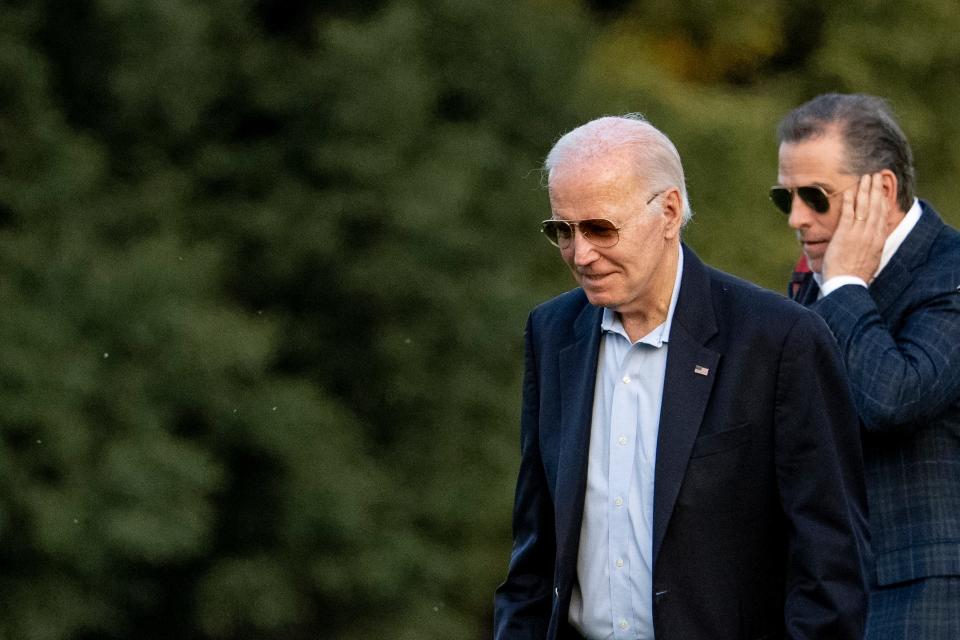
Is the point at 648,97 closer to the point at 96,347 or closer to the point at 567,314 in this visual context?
the point at 96,347

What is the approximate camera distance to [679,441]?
7.10 ft

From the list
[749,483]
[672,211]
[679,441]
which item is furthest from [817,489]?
[672,211]

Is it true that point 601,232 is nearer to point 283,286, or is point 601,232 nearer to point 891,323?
point 891,323

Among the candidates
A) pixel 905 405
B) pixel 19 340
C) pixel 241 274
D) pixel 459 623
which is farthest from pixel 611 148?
pixel 459 623

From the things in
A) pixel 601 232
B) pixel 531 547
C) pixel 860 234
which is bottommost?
pixel 531 547

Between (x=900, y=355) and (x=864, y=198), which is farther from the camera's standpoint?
(x=864, y=198)

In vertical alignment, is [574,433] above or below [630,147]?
below

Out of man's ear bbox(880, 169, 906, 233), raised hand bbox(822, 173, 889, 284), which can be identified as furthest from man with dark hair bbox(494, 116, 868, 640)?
man's ear bbox(880, 169, 906, 233)

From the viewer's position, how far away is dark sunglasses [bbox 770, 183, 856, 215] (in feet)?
9.32

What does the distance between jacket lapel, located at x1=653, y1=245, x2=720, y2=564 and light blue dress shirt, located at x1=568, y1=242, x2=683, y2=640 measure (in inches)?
1.1

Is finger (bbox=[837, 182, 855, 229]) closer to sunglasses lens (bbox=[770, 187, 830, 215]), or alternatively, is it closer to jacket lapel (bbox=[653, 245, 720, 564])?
sunglasses lens (bbox=[770, 187, 830, 215])

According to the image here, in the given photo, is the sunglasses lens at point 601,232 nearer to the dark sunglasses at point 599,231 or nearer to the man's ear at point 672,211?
the dark sunglasses at point 599,231

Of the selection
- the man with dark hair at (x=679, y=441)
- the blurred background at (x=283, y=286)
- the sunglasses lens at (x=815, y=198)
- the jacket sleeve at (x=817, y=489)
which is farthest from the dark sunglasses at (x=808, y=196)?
the blurred background at (x=283, y=286)

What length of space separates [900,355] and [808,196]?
40 centimetres
